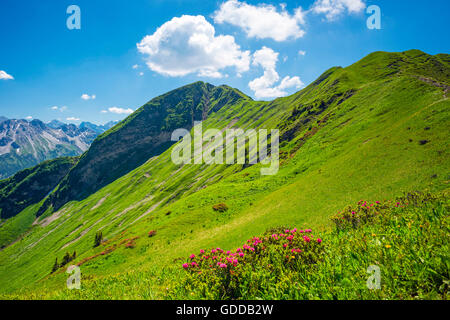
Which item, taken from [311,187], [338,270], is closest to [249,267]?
[338,270]

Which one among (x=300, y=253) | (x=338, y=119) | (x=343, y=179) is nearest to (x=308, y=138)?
(x=338, y=119)

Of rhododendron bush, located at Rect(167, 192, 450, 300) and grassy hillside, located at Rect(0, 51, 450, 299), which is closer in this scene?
rhododendron bush, located at Rect(167, 192, 450, 300)

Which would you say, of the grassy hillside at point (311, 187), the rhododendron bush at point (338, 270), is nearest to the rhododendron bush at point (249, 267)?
the rhododendron bush at point (338, 270)

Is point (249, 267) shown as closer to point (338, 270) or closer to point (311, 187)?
point (338, 270)

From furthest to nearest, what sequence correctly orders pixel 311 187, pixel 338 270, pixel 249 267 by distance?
pixel 311 187, pixel 249 267, pixel 338 270

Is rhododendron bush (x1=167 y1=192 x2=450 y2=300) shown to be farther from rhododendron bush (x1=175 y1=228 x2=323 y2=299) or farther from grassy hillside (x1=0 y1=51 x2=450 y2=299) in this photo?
grassy hillside (x1=0 y1=51 x2=450 y2=299)

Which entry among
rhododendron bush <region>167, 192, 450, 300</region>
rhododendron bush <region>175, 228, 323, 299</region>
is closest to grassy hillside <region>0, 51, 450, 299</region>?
rhododendron bush <region>167, 192, 450, 300</region>

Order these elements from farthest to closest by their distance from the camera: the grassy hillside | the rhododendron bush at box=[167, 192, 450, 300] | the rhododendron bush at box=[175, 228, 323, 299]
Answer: the grassy hillside
the rhododendron bush at box=[175, 228, 323, 299]
the rhododendron bush at box=[167, 192, 450, 300]

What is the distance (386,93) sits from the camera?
62219 mm

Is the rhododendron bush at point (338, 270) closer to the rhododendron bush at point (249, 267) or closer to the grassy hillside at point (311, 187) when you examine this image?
the rhododendron bush at point (249, 267)

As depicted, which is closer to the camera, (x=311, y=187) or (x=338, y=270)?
(x=338, y=270)

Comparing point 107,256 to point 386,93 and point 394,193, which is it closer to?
point 394,193
